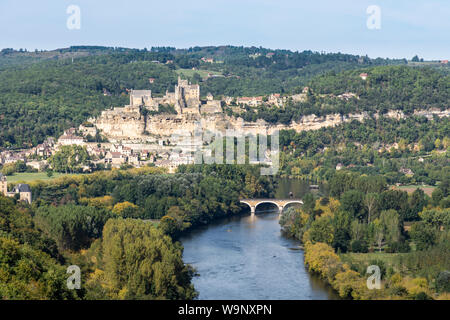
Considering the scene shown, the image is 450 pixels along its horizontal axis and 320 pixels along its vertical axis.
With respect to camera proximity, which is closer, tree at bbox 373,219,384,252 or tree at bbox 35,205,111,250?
tree at bbox 35,205,111,250

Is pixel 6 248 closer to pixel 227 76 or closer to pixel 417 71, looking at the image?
pixel 417 71

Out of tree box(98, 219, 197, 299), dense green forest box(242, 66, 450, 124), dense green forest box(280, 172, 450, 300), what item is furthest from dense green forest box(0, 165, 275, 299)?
dense green forest box(242, 66, 450, 124)

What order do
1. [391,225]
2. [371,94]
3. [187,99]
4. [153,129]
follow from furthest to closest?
[371,94] → [187,99] → [153,129] → [391,225]

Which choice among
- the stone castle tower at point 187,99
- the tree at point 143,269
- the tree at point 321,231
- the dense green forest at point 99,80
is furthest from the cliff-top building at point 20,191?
the stone castle tower at point 187,99

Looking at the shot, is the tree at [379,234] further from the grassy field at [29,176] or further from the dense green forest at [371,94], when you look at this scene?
the dense green forest at [371,94]

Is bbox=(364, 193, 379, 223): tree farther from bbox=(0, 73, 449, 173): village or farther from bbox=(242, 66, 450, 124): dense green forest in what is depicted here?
bbox=(242, 66, 450, 124): dense green forest

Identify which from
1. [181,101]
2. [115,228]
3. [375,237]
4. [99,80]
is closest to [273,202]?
[375,237]

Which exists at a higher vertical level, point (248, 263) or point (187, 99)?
point (187, 99)

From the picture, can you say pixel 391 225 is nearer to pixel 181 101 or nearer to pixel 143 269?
pixel 143 269
